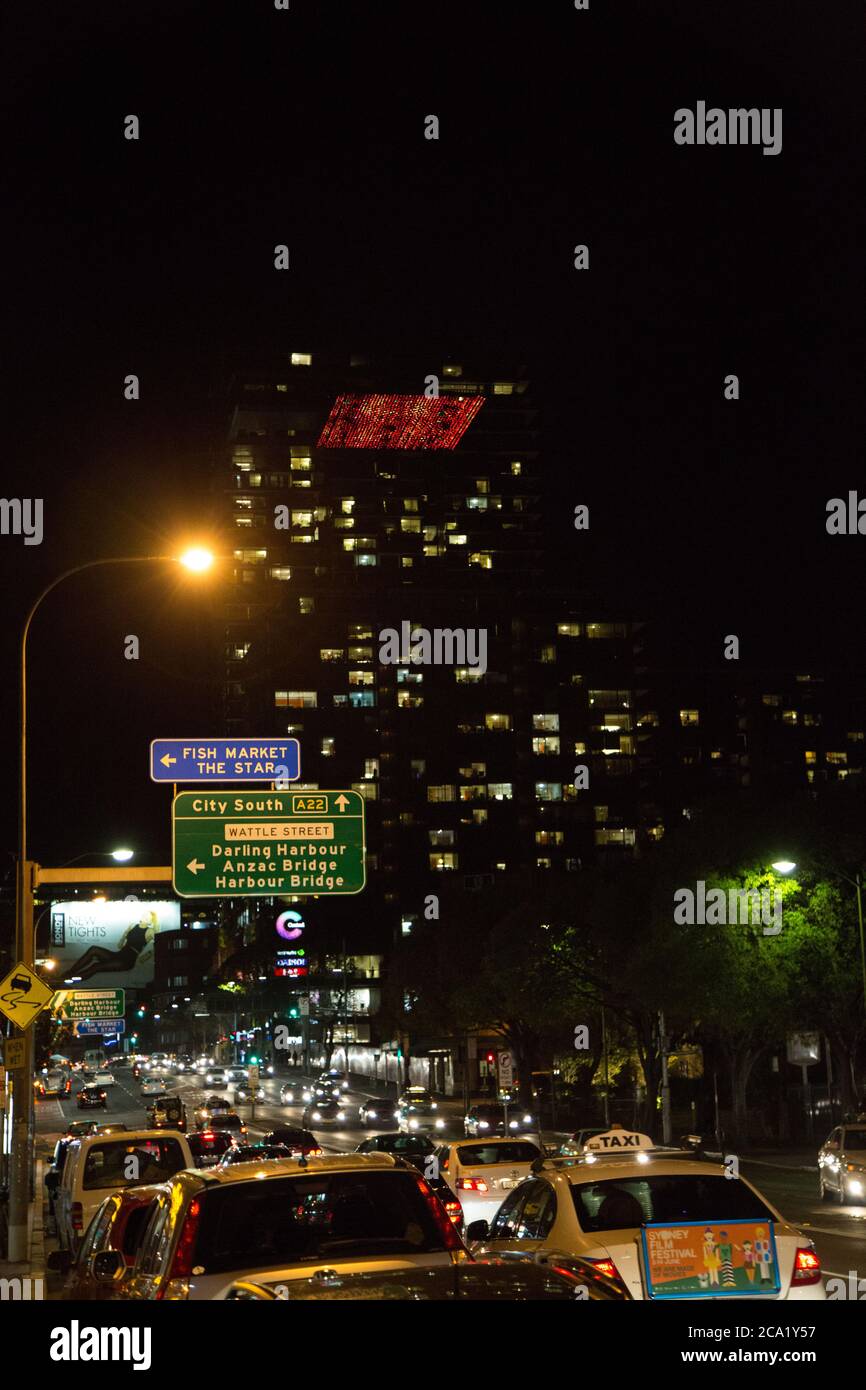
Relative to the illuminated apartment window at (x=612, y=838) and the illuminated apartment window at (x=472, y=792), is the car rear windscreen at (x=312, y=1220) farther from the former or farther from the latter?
the illuminated apartment window at (x=612, y=838)

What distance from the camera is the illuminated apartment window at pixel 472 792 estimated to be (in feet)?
475

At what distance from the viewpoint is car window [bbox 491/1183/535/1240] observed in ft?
42.0

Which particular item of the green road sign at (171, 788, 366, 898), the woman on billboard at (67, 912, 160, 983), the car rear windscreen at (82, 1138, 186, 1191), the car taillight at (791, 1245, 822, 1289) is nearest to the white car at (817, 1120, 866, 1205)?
the green road sign at (171, 788, 366, 898)

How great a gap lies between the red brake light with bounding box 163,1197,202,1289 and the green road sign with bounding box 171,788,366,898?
15537 millimetres

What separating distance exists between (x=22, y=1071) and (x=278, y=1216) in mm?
16761

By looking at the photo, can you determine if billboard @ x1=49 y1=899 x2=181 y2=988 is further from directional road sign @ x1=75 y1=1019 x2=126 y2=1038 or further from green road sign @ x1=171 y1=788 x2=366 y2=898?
green road sign @ x1=171 y1=788 x2=366 y2=898

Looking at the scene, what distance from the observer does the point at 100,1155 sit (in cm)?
2395

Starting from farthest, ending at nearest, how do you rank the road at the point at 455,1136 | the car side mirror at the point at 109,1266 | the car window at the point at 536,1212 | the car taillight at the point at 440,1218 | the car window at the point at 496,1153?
1. the car window at the point at 496,1153
2. the road at the point at 455,1136
3. the car window at the point at 536,1212
4. the car side mirror at the point at 109,1266
5. the car taillight at the point at 440,1218

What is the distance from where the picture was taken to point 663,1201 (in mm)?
11031

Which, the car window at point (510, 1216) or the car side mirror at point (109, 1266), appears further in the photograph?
the car window at point (510, 1216)

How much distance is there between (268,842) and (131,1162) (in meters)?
5.16

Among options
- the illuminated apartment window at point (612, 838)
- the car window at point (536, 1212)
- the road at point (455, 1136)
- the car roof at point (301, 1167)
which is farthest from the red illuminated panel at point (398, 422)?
the car roof at point (301, 1167)

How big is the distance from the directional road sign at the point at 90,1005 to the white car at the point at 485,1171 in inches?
1637

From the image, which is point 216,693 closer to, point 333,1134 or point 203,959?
point 203,959
